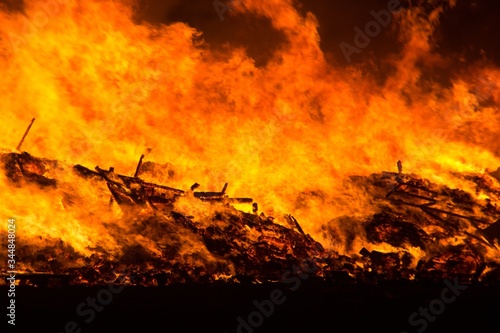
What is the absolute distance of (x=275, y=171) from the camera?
28.2 feet

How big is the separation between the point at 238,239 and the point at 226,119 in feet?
9.39

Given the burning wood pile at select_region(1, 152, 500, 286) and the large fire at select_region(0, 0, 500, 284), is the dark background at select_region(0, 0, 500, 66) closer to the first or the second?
the large fire at select_region(0, 0, 500, 284)

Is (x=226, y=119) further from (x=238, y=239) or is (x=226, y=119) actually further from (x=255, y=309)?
(x=255, y=309)

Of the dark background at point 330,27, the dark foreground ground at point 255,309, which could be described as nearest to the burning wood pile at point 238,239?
the dark foreground ground at point 255,309

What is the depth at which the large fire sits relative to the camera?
7289 millimetres

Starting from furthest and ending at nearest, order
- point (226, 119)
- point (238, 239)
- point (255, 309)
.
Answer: point (226, 119), point (238, 239), point (255, 309)

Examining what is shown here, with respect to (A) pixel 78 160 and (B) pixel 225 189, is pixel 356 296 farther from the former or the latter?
(A) pixel 78 160

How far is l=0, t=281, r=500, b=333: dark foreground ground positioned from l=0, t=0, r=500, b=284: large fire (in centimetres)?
120

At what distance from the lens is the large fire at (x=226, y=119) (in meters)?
7.29

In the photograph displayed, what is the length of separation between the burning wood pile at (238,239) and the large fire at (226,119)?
0.29 feet

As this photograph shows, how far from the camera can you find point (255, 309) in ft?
16.9

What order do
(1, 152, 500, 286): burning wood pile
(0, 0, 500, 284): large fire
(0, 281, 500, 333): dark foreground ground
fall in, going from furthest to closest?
(0, 0, 500, 284): large fire → (1, 152, 500, 286): burning wood pile → (0, 281, 500, 333): dark foreground ground

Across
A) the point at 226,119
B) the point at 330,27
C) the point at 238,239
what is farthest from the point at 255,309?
the point at 330,27

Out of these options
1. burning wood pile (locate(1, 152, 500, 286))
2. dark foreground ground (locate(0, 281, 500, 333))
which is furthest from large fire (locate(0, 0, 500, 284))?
dark foreground ground (locate(0, 281, 500, 333))
